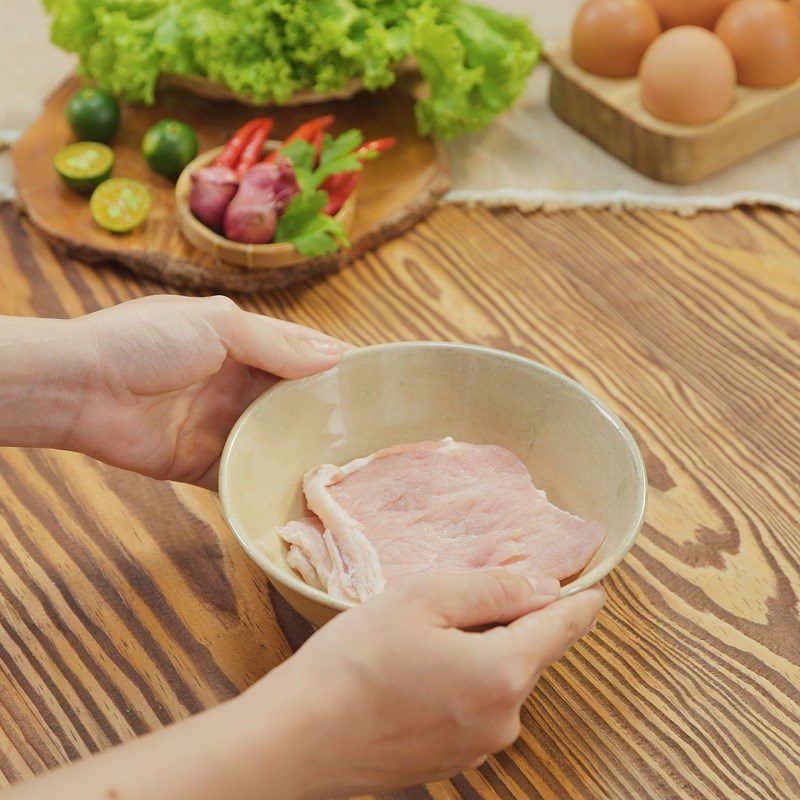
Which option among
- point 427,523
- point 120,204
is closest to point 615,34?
point 120,204

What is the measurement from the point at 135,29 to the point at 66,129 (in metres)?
0.25

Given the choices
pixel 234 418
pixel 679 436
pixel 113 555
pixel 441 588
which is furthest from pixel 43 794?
pixel 679 436

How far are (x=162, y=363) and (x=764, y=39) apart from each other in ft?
4.60

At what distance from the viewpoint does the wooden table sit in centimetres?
108

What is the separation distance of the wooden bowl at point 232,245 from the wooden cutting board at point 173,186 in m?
0.02

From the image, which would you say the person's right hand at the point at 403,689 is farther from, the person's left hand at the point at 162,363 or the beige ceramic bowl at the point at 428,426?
the person's left hand at the point at 162,363

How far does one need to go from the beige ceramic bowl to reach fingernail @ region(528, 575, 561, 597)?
13 cm

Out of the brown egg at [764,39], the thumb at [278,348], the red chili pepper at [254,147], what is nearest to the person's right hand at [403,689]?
the thumb at [278,348]

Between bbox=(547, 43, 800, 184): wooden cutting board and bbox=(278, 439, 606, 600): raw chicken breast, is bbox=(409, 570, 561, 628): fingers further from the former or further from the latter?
bbox=(547, 43, 800, 184): wooden cutting board

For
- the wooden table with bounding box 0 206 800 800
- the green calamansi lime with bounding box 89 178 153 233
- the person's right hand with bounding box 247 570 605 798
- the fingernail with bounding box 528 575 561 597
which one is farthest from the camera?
the green calamansi lime with bounding box 89 178 153 233

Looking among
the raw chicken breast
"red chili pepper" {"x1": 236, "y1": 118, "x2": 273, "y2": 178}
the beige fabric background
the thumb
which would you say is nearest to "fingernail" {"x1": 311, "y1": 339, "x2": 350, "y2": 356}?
the thumb

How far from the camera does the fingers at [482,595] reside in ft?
2.93

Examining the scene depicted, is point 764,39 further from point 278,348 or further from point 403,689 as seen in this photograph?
point 403,689

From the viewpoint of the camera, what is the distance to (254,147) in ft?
6.01
